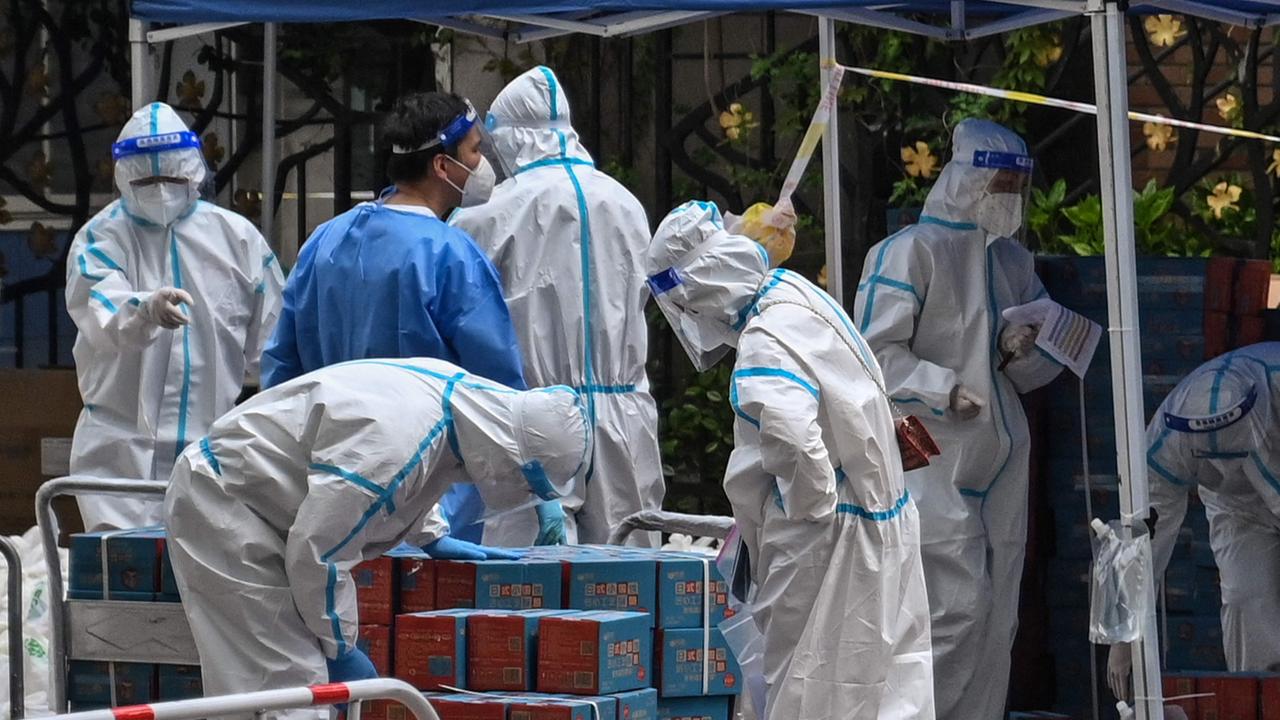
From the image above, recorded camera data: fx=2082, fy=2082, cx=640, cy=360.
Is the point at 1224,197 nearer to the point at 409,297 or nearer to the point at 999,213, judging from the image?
the point at 999,213

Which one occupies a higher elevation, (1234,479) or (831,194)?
(831,194)

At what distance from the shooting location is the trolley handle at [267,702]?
3.01m

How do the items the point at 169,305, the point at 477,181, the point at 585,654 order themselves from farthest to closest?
the point at 169,305 → the point at 477,181 → the point at 585,654

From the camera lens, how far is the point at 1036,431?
20.4 feet

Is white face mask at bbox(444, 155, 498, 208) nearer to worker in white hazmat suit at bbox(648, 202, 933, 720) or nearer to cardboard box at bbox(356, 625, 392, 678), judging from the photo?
worker in white hazmat suit at bbox(648, 202, 933, 720)

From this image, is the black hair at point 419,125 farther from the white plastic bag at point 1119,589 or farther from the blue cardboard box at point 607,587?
the white plastic bag at point 1119,589

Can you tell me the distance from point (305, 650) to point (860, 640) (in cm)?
122

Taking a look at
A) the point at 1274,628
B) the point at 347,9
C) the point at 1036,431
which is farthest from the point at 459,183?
the point at 1274,628

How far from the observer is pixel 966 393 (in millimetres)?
5812

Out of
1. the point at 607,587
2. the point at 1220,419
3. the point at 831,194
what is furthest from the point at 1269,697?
the point at 831,194

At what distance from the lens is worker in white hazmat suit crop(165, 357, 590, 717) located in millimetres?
3801

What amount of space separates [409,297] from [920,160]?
3778mm

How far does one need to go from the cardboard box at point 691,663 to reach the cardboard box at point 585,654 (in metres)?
0.18

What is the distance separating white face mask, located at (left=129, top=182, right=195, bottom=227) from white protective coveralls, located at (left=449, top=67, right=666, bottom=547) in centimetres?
108
